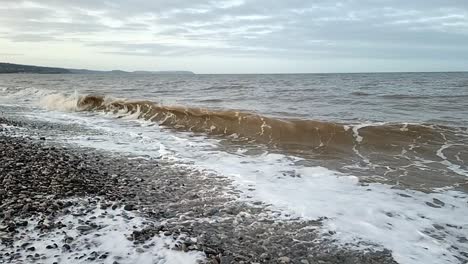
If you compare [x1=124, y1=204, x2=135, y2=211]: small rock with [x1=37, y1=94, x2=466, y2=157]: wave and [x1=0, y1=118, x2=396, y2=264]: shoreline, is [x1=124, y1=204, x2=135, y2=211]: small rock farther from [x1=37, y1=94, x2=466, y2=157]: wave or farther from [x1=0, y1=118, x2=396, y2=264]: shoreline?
[x1=37, y1=94, x2=466, y2=157]: wave

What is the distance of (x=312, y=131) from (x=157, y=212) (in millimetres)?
7713

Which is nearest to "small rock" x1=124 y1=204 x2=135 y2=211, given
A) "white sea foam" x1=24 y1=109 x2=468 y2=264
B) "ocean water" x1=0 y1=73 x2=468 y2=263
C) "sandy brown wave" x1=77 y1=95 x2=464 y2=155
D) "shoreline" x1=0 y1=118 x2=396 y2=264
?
"shoreline" x1=0 y1=118 x2=396 y2=264

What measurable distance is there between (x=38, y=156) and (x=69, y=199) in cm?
299

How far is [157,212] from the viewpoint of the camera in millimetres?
4922

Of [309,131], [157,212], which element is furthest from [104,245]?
[309,131]

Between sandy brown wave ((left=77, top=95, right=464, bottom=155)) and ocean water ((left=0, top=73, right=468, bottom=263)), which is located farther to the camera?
sandy brown wave ((left=77, top=95, right=464, bottom=155))

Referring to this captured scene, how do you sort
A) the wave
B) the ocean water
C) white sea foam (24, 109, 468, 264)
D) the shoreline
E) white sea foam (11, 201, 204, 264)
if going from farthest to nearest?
the wave
the ocean water
white sea foam (24, 109, 468, 264)
the shoreline
white sea foam (11, 201, 204, 264)

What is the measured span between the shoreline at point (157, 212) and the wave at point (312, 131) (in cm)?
493

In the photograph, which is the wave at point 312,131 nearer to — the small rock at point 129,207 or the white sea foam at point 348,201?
the white sea foam at point 348,201

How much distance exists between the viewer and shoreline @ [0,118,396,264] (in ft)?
12.8

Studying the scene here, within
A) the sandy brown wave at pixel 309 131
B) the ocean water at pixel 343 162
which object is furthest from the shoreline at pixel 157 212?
the sandy brown wave at pixel 309 131

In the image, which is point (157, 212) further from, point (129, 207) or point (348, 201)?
point (348, 201)

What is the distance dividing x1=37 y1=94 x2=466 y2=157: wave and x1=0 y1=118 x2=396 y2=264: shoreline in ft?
16.2

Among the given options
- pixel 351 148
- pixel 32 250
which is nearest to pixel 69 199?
pixel 32 250
